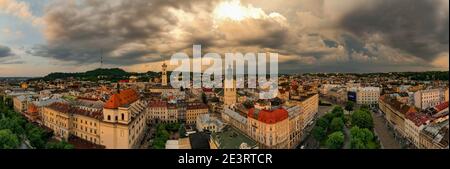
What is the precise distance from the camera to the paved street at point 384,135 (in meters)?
12.0

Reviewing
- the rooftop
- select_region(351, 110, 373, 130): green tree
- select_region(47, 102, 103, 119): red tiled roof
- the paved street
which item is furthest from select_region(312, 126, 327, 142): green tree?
select_region(47, 102, 103, 119): red tiled roof

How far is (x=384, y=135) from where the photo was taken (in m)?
14.2

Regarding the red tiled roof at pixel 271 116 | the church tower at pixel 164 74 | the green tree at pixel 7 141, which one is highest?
the church tower at pixel 164 74

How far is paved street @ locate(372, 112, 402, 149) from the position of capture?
1205 cm

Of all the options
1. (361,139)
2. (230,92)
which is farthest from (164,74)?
(361,139)

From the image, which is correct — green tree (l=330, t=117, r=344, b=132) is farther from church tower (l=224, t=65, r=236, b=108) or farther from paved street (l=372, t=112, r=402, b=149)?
church tower (l=224, t=65, r=236, b=108)

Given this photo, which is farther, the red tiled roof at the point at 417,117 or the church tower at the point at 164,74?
the church tower at the point at 164,74

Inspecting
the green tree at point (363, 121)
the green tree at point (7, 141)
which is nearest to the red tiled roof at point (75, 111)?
the green tree at point (7, 141)

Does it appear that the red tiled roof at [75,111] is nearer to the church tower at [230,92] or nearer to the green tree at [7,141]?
the green tree at [7,141]

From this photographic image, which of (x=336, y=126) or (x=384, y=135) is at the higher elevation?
(x=336, y=126)

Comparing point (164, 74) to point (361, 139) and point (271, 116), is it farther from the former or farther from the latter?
point (361, 139)

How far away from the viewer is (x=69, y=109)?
1323cm
